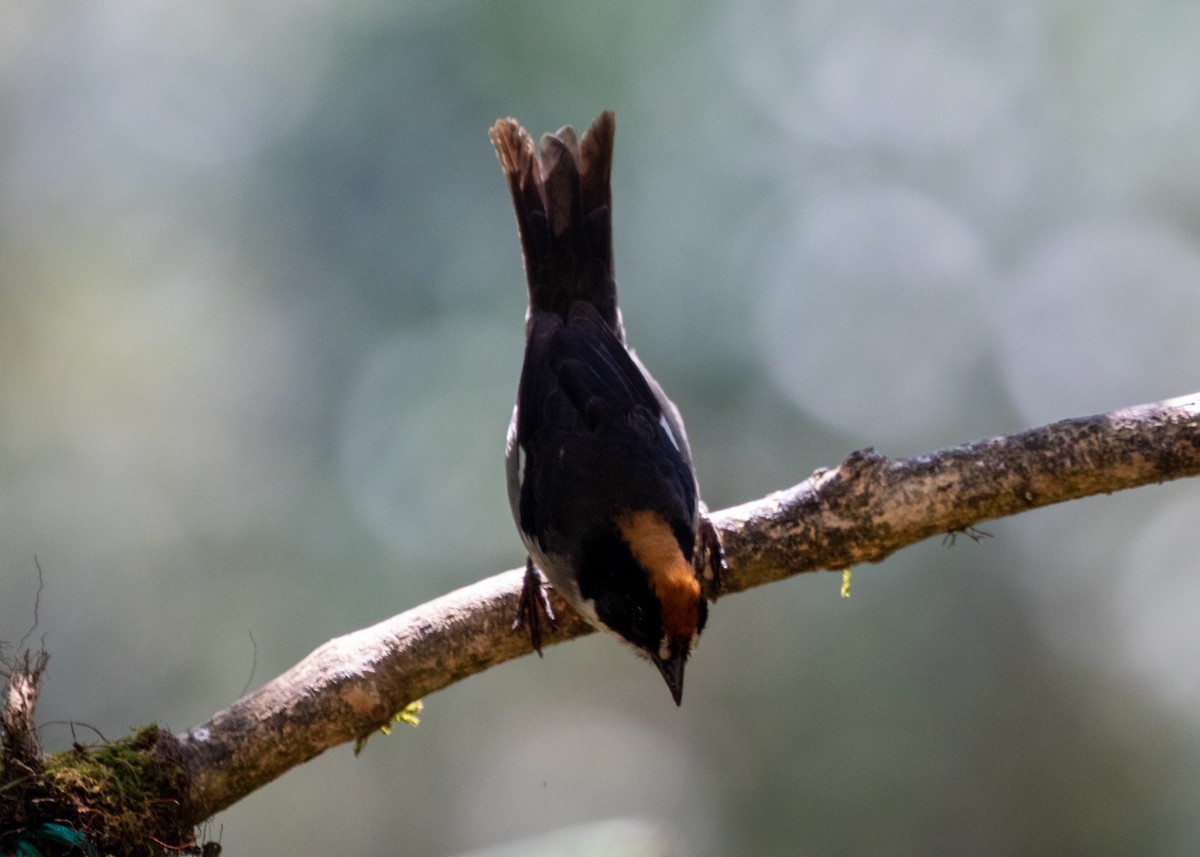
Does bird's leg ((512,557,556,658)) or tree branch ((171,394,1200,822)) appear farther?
bird's leg ((512,557,556,658))

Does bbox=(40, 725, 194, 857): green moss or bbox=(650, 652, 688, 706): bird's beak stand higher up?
bbox=(650, 652, 688, 706): bird's beak

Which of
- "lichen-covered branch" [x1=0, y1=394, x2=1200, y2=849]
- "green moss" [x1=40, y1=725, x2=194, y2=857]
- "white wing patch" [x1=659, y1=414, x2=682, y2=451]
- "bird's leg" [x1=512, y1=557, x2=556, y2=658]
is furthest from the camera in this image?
"white wing patch" [x1=659, y1=414, x2=682, y2=451]

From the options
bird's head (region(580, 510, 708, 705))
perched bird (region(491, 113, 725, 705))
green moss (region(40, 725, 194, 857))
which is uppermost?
perched bird (region(491, 113, 725, 705))

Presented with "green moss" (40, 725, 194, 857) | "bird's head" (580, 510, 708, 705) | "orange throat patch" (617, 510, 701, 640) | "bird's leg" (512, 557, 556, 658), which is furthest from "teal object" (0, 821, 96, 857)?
"orange throat patch" (617, 510, 701, 640)

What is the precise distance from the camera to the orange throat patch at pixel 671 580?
3.62 m

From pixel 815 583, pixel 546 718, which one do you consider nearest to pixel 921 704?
pixel 815 583

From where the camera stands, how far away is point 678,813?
7316 millimetres

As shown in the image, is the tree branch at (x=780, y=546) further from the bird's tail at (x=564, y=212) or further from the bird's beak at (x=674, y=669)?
the bird's tail at (x=564, y=212)

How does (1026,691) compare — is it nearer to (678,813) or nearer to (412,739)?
(678,813)

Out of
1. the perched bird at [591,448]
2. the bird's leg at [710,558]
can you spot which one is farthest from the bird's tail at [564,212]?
the bird's leg at [710,558]

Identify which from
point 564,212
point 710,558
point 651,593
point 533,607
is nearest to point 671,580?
point 651,593

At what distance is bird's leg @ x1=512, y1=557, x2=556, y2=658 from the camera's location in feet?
12.7

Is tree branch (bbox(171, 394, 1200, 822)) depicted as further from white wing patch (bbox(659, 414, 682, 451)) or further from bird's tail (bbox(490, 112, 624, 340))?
bird's tail (bbox(490, 112, 624, 340))

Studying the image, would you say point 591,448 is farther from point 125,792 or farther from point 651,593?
point 125,792
